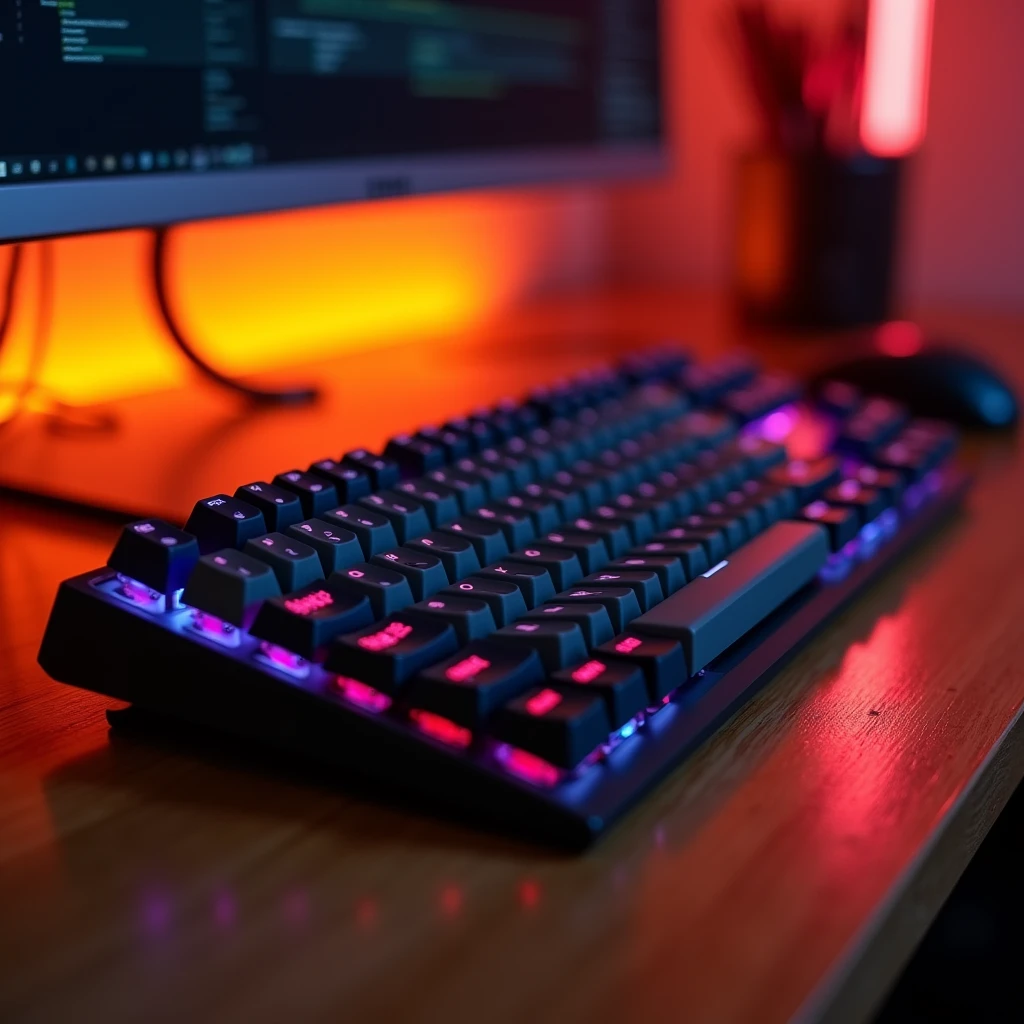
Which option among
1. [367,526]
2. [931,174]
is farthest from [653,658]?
[931,174]

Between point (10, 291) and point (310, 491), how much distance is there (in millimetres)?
331

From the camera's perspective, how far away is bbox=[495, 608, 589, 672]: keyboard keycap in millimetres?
367

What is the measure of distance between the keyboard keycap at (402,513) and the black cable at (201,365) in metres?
0.32

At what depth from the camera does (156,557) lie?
1.25ft

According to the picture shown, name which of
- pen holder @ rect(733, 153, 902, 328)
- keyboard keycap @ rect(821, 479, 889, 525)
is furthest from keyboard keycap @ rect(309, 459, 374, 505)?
pen holder @ rect(733, 153, 902, 328)

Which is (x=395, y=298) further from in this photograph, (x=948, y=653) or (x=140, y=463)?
(x=948, y=653)

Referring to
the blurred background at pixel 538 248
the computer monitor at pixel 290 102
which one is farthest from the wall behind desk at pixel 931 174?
the computer monitor at pixel 290 102

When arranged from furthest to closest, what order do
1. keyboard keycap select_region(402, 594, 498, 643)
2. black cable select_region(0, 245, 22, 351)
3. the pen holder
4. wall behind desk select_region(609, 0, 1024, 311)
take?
wall behind desk select_region(609, 0, 1024, 311)
the pen holder
black cable select_region(0, 245, 22, 351)
keyboard keycap select_region(402, 594, 498, 643)

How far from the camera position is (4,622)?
0.48m

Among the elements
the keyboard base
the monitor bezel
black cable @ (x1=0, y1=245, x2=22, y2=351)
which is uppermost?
the monitor bezel

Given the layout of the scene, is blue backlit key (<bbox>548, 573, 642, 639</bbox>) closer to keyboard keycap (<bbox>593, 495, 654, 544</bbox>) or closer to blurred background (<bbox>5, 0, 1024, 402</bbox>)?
keyboard keycap (<bbox>593, 495, 654, 544</bbox>)

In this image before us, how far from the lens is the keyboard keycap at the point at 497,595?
395 mm

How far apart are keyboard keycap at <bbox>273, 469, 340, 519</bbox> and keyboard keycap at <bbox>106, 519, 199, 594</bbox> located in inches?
2.7

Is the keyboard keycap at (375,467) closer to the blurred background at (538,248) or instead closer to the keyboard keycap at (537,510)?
the keyboard keycap at (537,510)
